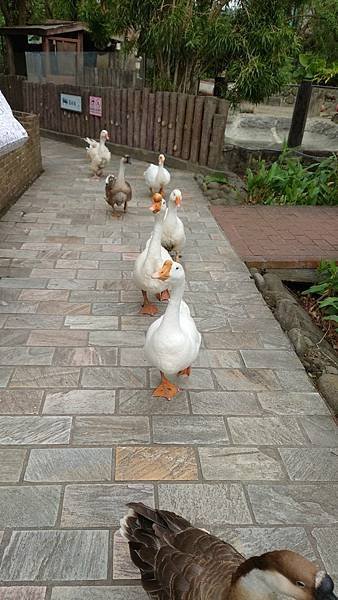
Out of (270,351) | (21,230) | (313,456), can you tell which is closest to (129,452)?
(313,456)

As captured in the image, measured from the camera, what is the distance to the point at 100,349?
4180mm

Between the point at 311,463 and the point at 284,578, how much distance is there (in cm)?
170

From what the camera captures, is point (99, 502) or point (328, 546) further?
point (99, 502)

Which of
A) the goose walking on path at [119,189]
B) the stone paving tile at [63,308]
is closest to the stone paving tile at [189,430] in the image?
the stone paving tile at [63,308]

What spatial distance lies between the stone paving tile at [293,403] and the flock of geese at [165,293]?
677 millimetres

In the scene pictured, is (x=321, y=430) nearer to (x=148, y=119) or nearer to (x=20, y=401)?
(x=20, y=401)

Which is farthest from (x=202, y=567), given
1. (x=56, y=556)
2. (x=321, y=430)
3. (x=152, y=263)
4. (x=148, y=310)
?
(x=148, y=310)

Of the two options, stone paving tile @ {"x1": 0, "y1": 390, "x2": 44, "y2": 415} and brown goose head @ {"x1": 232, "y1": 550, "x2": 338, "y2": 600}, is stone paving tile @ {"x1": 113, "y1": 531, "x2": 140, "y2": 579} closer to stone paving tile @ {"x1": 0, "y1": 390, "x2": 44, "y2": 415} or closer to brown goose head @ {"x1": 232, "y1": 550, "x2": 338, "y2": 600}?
brown goose head @ {"x1": 232, "y1": 550, "x2": 338, "y2": 600}

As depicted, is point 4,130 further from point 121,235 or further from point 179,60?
point 179,60

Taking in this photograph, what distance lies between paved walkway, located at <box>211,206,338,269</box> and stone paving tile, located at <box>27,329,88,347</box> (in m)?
2.75

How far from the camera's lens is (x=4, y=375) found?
377 cm

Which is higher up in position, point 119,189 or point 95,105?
point 95,105

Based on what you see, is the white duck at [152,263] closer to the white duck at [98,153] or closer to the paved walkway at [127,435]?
the paved walkway at [127,435]

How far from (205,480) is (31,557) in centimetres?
108
